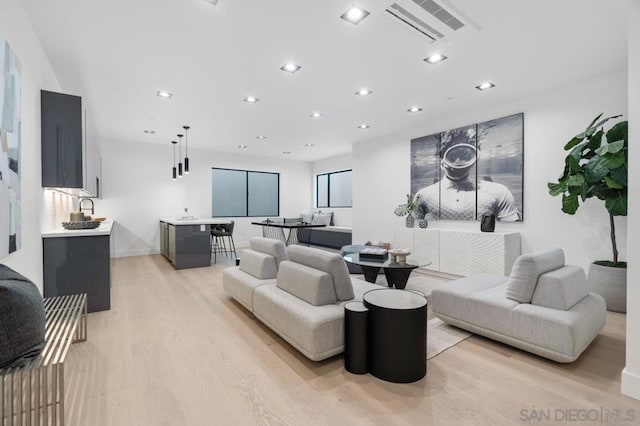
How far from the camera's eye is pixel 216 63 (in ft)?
11.0

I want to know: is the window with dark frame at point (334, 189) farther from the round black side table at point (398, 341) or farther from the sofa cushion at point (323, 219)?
the round black side table at point (398, 341)

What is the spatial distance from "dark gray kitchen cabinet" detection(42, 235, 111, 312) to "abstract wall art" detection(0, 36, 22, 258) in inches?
46.6

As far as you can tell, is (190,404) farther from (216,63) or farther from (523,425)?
(216,63)

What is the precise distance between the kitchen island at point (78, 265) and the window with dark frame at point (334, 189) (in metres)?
6.21

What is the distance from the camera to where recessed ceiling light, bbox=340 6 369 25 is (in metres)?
2.44

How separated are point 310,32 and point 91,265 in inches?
132

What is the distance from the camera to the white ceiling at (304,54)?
2467 mm

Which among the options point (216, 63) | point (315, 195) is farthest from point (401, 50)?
point (315, 195)

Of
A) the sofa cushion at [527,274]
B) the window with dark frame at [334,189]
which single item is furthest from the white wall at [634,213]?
the window with dark frame at [334,189]

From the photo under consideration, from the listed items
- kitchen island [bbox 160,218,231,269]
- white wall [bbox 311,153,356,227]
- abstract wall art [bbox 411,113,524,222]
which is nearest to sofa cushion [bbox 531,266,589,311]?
abstract wall art [bbox 411,113,524,222]

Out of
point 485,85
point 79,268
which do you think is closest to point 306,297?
point 79,268

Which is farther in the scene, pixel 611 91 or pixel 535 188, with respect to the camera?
pixel 535 188

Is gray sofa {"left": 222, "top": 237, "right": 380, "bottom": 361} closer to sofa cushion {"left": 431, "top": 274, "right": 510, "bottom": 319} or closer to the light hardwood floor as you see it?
the light hardwood floor

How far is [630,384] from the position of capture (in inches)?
74.5
